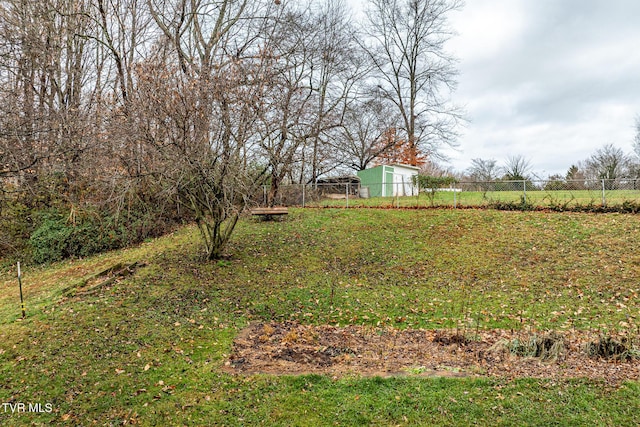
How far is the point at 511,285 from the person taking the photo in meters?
7.25

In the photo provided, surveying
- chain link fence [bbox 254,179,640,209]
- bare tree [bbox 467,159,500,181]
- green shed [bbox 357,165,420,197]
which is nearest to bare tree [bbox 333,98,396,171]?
green shed [bbox 357,165,420,197]

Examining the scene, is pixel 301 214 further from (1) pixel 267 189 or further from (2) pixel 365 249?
(2) pixel 365 249

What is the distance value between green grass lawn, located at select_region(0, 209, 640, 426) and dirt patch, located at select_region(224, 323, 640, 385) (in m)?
0.24

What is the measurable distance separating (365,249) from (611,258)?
541cm

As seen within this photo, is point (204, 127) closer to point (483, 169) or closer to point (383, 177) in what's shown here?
point (383, 177)

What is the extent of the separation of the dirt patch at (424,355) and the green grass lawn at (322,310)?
0.24 meters

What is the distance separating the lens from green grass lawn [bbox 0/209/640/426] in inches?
134

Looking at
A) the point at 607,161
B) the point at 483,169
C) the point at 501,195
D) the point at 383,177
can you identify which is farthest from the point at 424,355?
the point at 483,169

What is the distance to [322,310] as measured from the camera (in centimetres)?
646

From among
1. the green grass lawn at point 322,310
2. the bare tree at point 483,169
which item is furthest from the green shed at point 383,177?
the bare tree at point 483,169

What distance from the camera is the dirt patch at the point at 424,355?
3943 mm

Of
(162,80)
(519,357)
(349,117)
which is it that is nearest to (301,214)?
(162,80)

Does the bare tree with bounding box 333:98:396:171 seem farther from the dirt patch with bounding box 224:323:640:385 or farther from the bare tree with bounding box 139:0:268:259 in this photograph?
the dirt patch with bounding box 224:323:640:385

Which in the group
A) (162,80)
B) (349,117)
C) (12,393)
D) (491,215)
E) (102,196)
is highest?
(349,117)
